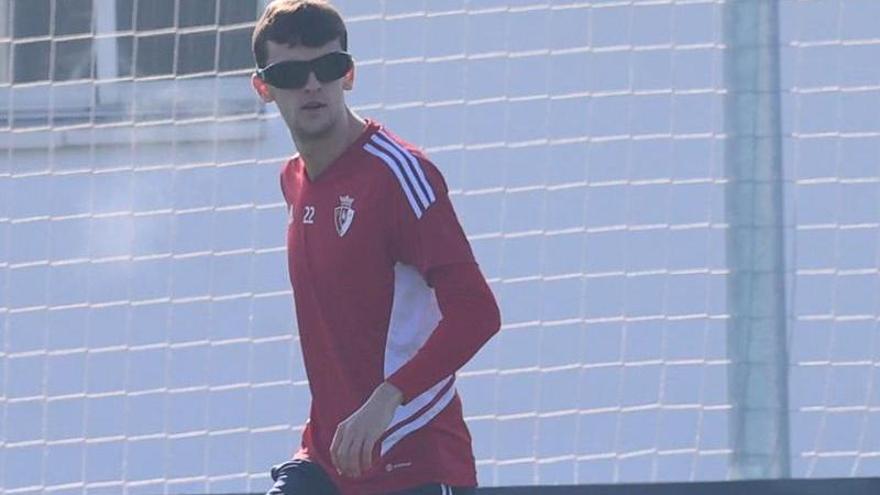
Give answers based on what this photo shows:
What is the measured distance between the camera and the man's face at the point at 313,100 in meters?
4.21

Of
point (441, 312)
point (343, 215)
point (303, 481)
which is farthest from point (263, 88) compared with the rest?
point (303, 481)

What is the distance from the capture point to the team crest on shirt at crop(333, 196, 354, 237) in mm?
4125

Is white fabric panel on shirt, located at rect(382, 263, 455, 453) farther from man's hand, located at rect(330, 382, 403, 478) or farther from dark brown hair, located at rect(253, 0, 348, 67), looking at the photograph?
dark brown hair, located at rect(253, 0, 348, 67)

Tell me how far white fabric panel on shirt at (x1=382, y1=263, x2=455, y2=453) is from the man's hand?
0.21 m

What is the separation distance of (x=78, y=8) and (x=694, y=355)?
1958 mm

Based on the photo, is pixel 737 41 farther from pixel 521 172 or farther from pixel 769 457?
pixel 769 457

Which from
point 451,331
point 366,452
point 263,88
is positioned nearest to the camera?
point 366,452

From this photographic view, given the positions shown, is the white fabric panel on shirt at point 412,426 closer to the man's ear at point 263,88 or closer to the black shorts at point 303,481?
the black shorts at point 303,481

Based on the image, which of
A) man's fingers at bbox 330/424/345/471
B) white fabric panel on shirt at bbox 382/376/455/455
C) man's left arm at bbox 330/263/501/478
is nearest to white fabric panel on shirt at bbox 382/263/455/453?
white fabric panel on shirt at bbox 382/376/455/455

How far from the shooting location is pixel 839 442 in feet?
18.8

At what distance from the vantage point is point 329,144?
13.9 feet

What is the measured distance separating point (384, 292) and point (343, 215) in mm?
163

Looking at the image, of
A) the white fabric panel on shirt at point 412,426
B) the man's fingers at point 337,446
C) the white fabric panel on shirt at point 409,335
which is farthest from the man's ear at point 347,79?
the man's fingers at point 337,446

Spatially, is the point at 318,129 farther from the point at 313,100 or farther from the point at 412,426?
the point at 412,426
